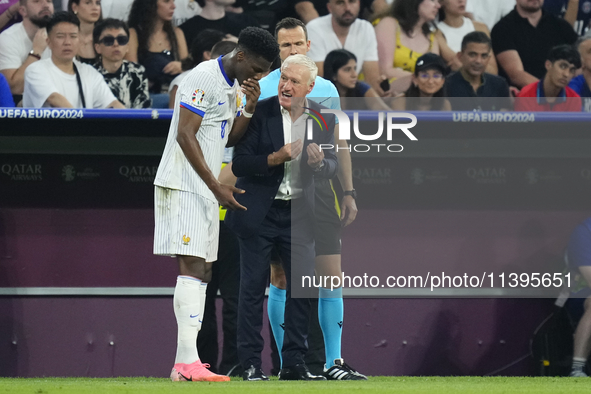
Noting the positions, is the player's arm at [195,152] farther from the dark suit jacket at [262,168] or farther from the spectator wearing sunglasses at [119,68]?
the spectator wearing sunglasses at [119,68]

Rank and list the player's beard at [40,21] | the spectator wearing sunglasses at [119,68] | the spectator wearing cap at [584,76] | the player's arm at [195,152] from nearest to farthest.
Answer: the player's arm at [195,152] < the spectator wearing sunglasses at [119,68] < the player's beard at [40,21] < the spectator wearing cap at [584,76]

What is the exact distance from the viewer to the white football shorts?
3.99 m

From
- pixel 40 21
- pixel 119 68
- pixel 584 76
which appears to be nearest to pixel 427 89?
pixel 584 76

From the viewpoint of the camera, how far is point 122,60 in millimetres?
5926

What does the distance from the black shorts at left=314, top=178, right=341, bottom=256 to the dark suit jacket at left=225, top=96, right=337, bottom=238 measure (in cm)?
6

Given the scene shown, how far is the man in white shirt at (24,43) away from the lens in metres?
5.82

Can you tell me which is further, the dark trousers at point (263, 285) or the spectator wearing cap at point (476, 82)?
the spectator wearing cap at point (476, 82)

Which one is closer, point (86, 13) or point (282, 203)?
point (282, 203)

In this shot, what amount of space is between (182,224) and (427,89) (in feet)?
8.20

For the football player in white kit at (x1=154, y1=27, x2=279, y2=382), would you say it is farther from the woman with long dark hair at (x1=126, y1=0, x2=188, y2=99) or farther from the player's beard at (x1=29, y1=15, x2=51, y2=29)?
the player's beard at (x1=29, y1=15, x2=51, y2=29)

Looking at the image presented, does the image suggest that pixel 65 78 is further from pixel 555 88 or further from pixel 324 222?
pixel 555 88

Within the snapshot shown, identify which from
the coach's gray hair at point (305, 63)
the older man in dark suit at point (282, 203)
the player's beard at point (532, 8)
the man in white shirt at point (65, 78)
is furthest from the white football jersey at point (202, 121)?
the player's beard at point (532, 8)

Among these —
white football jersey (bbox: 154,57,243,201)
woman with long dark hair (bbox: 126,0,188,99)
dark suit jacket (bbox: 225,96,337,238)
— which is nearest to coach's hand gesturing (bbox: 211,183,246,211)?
white football jersey (bbox: 154,57,243,201)

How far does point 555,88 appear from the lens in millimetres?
6062
